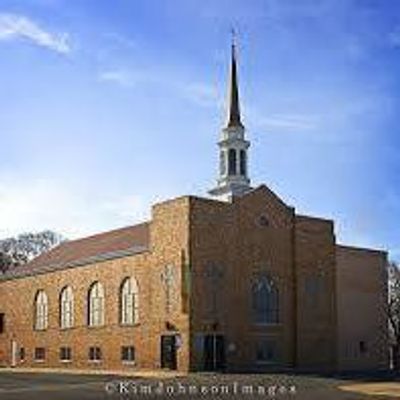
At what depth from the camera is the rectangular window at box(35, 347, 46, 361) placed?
72.2 meters

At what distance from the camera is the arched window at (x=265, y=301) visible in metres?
60.9

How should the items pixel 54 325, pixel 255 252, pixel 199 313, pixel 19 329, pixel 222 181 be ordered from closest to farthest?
pixel 199 313
pixel 255 252
pixel 222 181
pixel 54 325
pixel 19 329

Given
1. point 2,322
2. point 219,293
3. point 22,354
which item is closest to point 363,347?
point 219,293

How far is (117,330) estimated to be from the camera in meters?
63.0

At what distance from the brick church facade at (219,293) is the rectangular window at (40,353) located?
0.10 meters

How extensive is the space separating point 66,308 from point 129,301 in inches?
406

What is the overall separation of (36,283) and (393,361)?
32799mm

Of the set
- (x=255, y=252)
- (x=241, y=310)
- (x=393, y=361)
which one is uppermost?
(x=255, y=252)

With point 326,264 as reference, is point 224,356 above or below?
below

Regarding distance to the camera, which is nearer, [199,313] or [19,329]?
Result: [199,313]

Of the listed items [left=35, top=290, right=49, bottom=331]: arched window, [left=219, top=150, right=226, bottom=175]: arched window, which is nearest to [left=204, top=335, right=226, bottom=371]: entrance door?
[left=219, top=150, right=226, bottom=175]: arched window

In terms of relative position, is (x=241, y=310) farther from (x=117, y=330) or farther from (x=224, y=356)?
(x=117, y=330)

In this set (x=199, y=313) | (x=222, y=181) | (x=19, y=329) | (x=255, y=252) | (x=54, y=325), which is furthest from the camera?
(x=19, y=329)

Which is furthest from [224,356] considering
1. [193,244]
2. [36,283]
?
[36,283]
